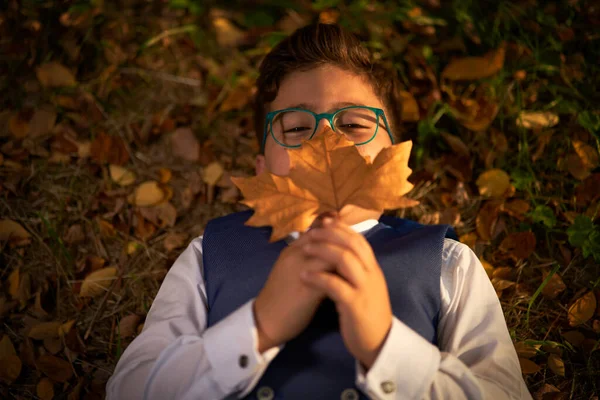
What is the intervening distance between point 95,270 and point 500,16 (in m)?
2.71

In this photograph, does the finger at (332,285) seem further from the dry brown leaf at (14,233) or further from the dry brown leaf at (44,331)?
the dry brown leaf at (14,233)

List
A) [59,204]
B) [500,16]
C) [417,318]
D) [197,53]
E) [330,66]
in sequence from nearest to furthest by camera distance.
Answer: [417,318]
[330,66]
[59,204]
[500,16]
[197,53]

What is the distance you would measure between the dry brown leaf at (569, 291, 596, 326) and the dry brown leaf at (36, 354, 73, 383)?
90.0 inches

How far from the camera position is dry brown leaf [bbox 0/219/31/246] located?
2.49 metres

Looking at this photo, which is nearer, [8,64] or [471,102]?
[471,102]

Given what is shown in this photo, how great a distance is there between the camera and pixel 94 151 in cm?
273

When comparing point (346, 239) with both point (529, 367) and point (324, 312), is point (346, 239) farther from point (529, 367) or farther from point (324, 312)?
point (529, 367)

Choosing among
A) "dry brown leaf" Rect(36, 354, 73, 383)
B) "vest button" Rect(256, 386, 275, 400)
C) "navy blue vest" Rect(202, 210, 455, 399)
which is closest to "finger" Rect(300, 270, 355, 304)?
"navy blue vest" Rect(202, 210, 455, 399)

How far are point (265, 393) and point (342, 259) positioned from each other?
511 mm

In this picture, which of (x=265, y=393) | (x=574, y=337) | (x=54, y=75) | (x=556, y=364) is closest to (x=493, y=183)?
(x=574, y=337)

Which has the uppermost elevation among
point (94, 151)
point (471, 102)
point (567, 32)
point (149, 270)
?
point (567, 32)

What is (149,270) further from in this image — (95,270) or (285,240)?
(285,240)

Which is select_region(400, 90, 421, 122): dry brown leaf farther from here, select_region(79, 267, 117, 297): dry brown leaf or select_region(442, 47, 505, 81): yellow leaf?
select_region(79, 267, 117, 297): dry brown leaf

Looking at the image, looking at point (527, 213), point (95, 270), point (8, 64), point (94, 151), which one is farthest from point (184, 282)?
point (8, 64)
